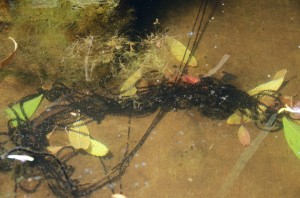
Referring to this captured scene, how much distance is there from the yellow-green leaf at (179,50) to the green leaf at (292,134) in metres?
0.61

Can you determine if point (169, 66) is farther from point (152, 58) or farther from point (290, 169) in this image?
point (290, 169)

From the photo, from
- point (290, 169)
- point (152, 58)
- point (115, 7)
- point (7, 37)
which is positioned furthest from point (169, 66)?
point (7, 37)

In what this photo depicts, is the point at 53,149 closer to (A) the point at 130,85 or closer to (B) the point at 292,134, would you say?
(A) the point at 130,85

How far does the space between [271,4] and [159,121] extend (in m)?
1.19

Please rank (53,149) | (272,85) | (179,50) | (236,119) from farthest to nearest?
(179,50) → (272,85) → (236,119) → (53,149)

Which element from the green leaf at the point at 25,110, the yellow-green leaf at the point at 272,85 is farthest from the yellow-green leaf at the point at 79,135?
the yellow-green leaf at the point at 272,85

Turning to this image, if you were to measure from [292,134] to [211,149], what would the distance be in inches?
17.6

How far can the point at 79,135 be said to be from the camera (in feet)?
5.53

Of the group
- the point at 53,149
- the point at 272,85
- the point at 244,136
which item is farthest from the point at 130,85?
the point at 272,85

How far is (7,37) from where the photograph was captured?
1.94 meters

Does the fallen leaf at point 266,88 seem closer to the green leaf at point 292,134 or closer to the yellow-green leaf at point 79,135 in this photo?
the green leaf at point 292,134

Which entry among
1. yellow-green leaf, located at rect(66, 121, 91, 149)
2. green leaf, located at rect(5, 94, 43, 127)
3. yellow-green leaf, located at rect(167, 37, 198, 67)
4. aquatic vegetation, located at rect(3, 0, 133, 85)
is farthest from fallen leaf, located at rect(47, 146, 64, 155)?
yellow-green leaf, located at rect(167, 37, 198, 67)

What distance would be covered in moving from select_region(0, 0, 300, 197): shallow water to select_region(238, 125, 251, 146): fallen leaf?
0.07 ft

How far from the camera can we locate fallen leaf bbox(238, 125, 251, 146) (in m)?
1.71
